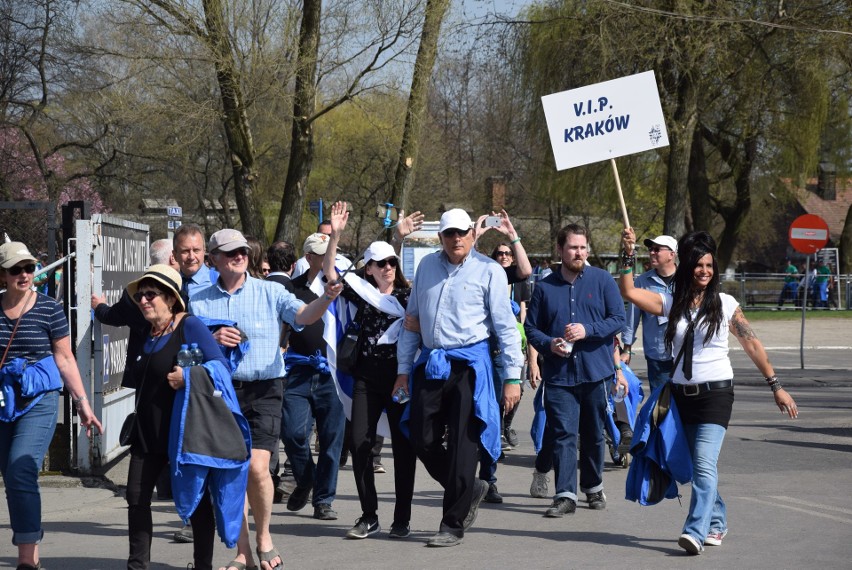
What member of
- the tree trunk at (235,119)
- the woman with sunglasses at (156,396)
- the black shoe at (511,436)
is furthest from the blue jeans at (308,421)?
the tree trunk at (235,119)

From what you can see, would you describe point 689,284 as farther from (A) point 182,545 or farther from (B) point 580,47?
(B) point 580,47

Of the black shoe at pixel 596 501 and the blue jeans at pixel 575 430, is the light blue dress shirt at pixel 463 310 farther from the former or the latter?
the black shoe at pixel 596 501

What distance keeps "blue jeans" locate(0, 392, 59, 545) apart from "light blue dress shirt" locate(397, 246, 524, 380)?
2.04m

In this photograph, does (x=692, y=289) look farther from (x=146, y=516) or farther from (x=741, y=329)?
(x=146, y=516)

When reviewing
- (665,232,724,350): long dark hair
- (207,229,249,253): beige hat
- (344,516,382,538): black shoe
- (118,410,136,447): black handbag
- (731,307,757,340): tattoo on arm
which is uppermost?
(207,229,249,253): beige hat

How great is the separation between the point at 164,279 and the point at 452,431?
207cm

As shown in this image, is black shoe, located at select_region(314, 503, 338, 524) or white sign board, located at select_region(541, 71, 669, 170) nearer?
black shoe, located at select_region(314, 503, 338, 524)

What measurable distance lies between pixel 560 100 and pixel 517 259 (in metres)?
1.78

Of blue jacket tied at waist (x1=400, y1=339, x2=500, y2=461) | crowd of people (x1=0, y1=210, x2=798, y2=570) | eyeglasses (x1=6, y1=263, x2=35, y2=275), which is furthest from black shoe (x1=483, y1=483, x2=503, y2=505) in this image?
eyeglasses (x1=6, y1=263, x2=35, y2=275)

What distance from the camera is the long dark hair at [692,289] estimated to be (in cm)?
693

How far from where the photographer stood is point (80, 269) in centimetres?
907

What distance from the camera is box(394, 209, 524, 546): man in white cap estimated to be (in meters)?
7.00

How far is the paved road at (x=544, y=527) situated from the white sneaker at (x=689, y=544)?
0.18ft

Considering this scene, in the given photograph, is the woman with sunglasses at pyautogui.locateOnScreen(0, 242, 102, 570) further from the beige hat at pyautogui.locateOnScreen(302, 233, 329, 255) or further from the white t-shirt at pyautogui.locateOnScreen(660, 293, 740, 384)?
the white t-shirt at pyautogui.locateOnScreen(660, 293, 740, 384)
